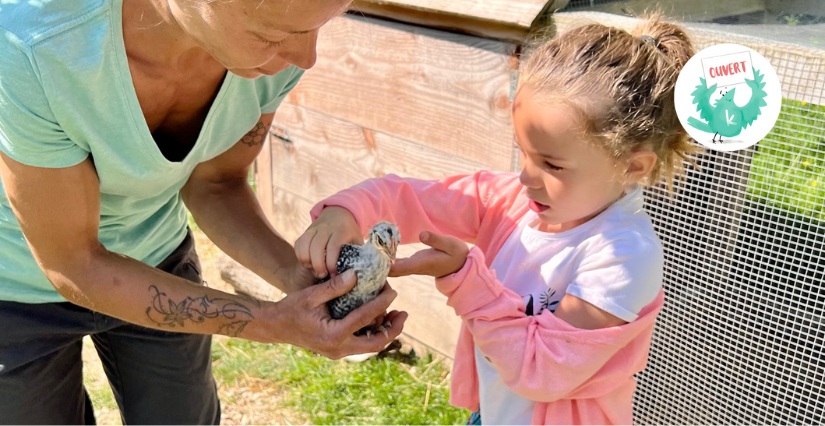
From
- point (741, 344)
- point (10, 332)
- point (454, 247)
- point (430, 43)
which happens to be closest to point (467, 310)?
point (454, 247)

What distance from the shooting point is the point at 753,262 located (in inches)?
74.1

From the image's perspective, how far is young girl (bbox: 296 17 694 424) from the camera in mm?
1466

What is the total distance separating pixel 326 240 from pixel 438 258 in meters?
0.25

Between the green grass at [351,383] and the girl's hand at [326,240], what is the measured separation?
134cm

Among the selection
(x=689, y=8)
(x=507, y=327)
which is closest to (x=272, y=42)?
(x=507, y=327)

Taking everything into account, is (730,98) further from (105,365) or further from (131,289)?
(105,365)

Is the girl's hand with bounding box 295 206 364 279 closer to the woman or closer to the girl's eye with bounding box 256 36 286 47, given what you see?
the woman

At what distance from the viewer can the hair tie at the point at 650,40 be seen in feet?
5.01

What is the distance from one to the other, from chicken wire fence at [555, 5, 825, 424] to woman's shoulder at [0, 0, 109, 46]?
128 cm

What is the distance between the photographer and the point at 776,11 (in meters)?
1.85

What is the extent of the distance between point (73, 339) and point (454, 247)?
1.01m

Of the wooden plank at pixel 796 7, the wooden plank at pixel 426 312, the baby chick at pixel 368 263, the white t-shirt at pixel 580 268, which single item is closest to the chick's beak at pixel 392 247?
the baby chick at pixel 368 263

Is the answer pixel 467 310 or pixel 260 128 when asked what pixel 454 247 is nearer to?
pixel 467 310

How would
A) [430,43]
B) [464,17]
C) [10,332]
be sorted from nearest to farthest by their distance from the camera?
[10,332]
[464,17]
[430,43]
